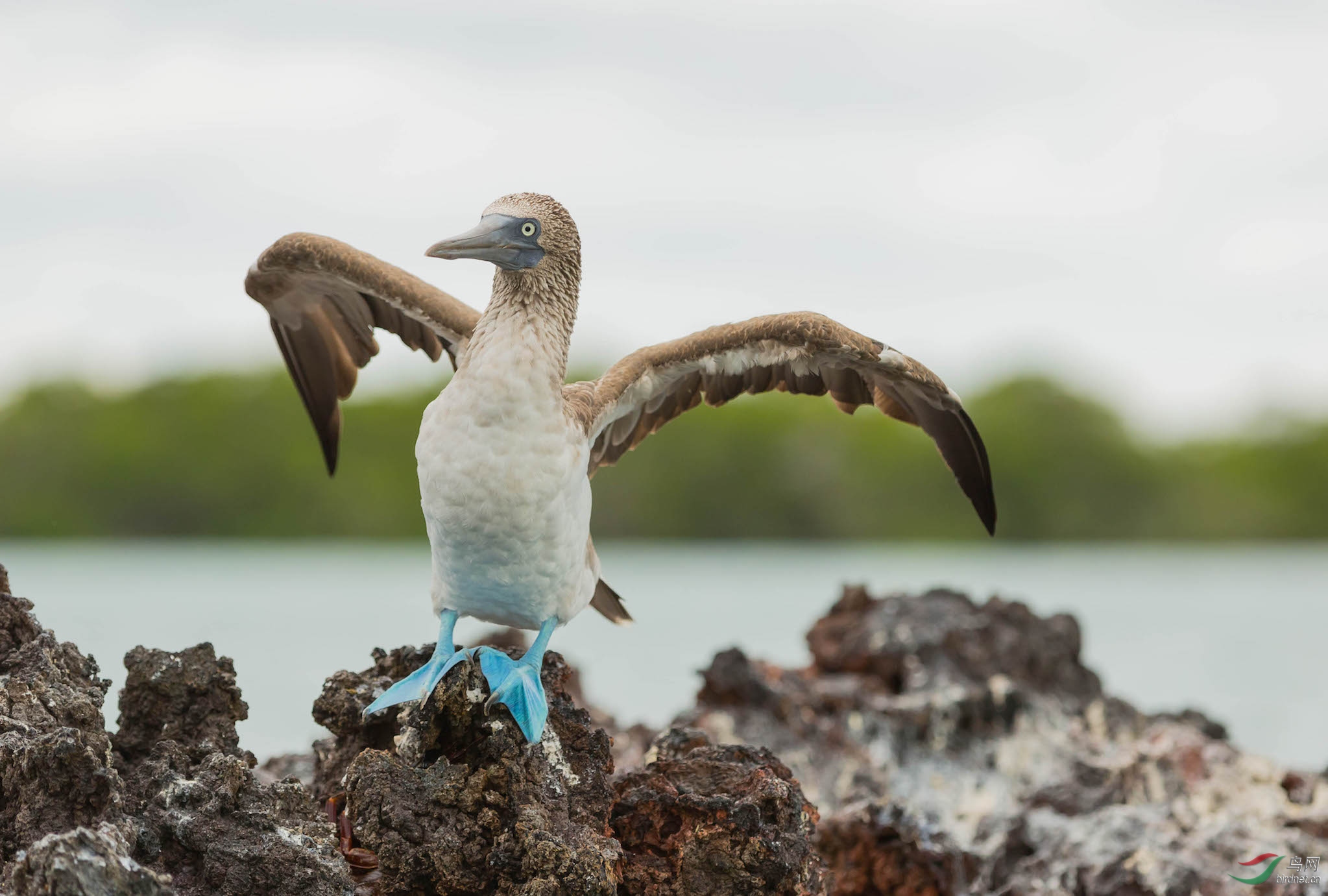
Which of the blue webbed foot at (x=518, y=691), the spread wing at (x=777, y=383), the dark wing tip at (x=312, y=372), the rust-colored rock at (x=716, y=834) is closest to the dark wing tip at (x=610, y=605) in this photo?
the spread wing at (x=777, y=383)

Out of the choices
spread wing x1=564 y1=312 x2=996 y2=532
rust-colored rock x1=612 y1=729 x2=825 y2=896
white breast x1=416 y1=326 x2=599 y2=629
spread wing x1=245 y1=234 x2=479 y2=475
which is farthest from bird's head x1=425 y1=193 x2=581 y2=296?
rust-colored rock x1=612 y1=729 x2=825 y2=896

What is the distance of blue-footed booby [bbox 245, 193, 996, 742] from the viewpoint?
17.2 ft

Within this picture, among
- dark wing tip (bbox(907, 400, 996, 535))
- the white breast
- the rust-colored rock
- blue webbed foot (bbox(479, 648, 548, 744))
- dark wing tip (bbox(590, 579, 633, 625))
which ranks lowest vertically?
the rust-colored rock

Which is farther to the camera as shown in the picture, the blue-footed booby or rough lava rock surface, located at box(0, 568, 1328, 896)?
the blue-footed booby

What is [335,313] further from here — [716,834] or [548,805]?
[716,834]

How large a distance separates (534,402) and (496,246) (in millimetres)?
732

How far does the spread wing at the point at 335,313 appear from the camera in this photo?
6.85 meters

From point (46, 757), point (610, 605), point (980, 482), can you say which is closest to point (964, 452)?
point (980, 482)

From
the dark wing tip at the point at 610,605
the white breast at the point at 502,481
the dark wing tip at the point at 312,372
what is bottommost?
the dark wing tip at the point at 610,605

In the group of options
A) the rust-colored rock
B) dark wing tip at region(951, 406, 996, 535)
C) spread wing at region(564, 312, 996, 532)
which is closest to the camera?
the rust-colored rock

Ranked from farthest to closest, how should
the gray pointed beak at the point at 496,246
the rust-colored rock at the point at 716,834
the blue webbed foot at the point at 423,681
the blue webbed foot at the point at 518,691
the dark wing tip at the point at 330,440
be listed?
the dark wing tip at the point at 330,440 → the gray pointed beak at the point at 496,246 → the rust-colored rock at the point at 716,834 → the blue webbed foot at the point at 423,681 → the blue webbed foot at the point at 518,691

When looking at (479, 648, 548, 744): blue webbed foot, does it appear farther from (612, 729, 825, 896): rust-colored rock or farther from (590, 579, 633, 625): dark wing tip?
(590, 579, 633, 625): dark wing tip

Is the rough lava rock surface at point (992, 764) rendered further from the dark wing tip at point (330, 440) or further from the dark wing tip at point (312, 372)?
the dark wing tip at point (312, 372)

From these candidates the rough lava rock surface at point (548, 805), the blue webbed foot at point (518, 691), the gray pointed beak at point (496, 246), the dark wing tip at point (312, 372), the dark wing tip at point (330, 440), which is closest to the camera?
the rough lava rock surface at point (548, 805)
